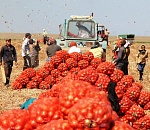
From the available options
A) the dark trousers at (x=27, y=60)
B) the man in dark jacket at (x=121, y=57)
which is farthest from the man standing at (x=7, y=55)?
the man in dark jacket at (x=121, y=57)

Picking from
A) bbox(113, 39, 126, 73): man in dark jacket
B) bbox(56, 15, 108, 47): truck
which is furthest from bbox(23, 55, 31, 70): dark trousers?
bbox(113, 39, 126, 73): man in dark jacket

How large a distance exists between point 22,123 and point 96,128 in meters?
0.91

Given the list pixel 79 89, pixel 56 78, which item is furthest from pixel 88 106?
pixel 56 78

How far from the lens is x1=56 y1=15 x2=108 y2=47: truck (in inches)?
606

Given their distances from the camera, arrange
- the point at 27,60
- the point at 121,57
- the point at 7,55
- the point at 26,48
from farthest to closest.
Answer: the point at 27,60 → the point at 26,48 → the point at 7,55 → the point at 121,57

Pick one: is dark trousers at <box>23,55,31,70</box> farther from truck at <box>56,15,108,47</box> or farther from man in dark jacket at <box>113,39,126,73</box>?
man in dark jacket at <box>113,39,126,73</box>

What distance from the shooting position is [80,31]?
1577cm

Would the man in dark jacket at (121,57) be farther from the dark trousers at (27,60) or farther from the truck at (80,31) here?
the dark trousers at (27,60)

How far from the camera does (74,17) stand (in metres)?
16.1

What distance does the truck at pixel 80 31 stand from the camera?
15.4m

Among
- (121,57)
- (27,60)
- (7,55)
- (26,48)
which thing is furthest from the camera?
(27,60)

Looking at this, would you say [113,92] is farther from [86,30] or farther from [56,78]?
[86,30]

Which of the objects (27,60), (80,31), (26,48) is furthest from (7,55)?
(80,31)

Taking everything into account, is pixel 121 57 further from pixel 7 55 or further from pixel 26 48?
pixel 26 48
